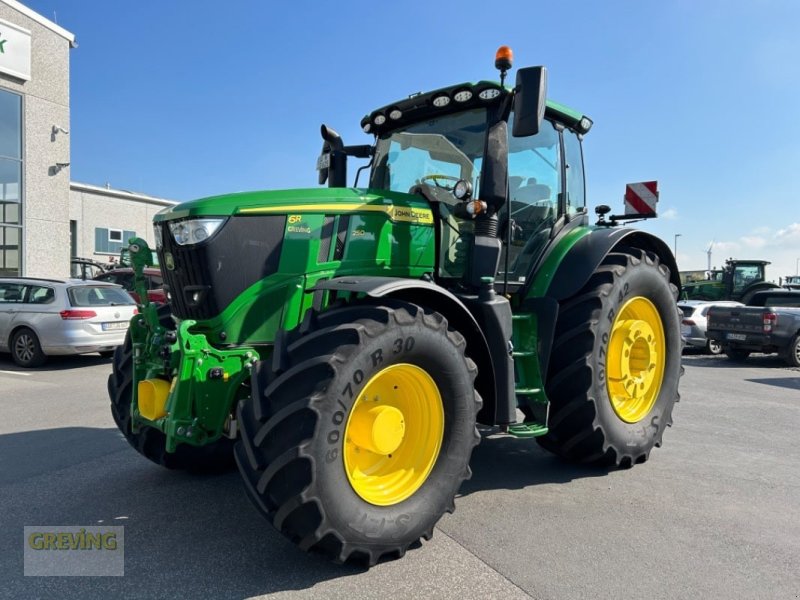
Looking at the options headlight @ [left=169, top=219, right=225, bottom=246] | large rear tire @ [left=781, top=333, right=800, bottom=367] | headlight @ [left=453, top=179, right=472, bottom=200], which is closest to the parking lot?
headlight @ [left=169, top=219, right=225, bottom=246]

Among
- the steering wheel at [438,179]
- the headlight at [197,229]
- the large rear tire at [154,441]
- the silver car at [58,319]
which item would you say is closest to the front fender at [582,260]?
the steering wheel at [438,179]

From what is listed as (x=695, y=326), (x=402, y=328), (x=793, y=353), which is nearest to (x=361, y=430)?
(x=402, y=328)

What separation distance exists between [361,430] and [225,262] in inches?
47.3

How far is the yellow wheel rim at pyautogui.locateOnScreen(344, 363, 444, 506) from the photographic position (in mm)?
3084

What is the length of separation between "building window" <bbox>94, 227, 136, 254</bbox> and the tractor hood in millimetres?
25716

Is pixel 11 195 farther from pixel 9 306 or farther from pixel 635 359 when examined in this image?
pixel 635 359

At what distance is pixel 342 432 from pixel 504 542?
3.81 ft

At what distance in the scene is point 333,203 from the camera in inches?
141

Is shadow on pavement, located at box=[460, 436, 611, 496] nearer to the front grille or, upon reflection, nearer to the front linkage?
the front linkage

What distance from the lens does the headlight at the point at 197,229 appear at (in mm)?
3314

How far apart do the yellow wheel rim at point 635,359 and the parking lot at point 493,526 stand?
1.60 ft

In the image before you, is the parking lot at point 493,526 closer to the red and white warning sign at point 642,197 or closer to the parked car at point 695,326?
the red and white warning sign at point 642,197

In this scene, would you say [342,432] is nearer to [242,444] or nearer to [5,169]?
[242,444]

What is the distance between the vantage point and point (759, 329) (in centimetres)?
1193
